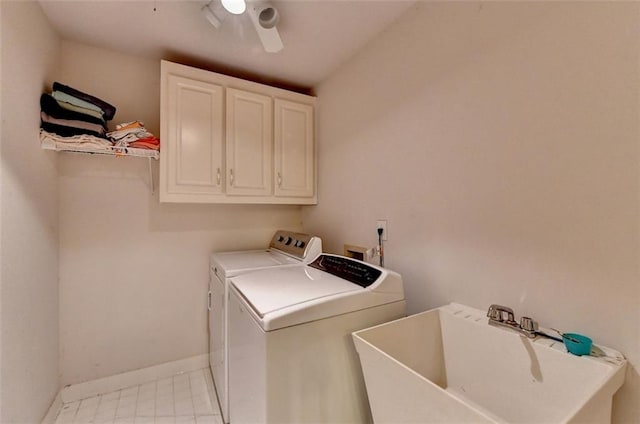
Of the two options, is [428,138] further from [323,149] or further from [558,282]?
[323,149]

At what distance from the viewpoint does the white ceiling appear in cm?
148

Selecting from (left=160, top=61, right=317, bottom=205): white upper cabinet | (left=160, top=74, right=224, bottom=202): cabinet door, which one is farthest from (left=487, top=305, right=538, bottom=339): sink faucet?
(left=160, top=74, right=224, bottom=202): cabinet door

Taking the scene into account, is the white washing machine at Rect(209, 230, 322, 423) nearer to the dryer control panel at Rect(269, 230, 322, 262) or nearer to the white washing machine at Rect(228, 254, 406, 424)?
the dryer control panel at Rect(269, 230, 322, 262)

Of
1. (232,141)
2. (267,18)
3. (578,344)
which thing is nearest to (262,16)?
(267,18)

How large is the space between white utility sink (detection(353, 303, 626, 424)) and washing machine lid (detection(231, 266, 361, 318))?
0.28m

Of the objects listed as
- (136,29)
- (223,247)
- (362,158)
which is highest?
(136,29)

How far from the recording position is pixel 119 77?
1941mm

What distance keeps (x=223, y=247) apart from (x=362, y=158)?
1.40 meters

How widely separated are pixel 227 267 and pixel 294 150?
1.13 metres

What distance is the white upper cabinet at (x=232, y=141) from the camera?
1.80 metres

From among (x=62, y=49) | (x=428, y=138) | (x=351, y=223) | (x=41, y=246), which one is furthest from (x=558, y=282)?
(x=62, y=49)

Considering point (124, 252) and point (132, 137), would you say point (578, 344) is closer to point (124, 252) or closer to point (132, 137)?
point (132, 137)

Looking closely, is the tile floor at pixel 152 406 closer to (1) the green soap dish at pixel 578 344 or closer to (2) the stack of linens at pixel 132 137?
(2) the stack of linens at pixel 132 137

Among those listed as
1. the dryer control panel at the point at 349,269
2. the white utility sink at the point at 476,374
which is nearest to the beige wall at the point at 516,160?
the white utility sink at the point at 476,374
